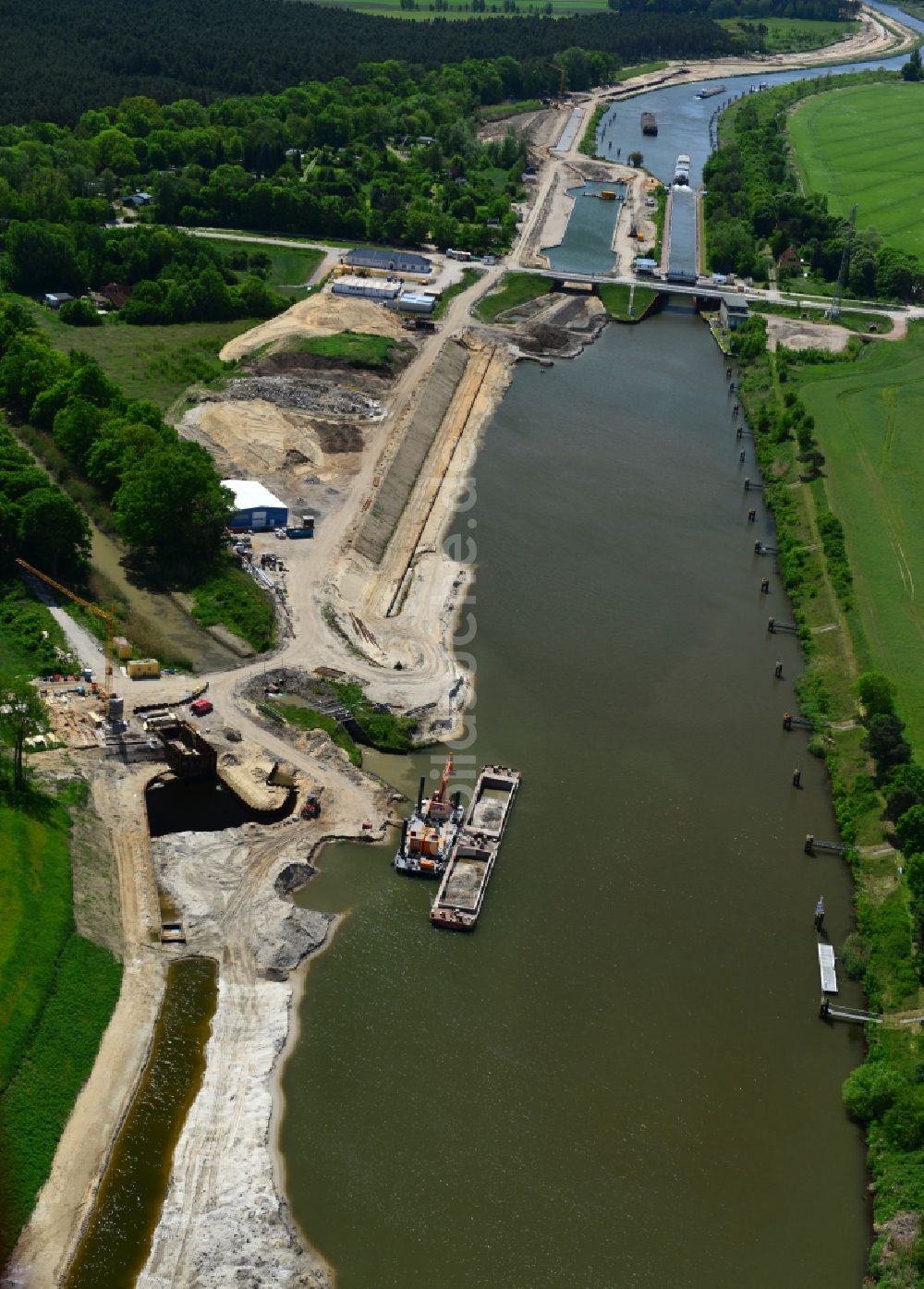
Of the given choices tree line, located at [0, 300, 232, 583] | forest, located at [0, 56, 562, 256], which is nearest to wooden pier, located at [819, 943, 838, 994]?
tree line, located at [0, 300, 232, 583]

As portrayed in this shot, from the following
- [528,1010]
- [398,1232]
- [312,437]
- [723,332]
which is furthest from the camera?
[723,332]

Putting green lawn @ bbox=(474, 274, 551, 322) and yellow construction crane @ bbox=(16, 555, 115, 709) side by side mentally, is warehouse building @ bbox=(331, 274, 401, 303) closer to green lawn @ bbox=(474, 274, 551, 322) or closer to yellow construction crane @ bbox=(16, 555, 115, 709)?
green lawn @ bbox=(474, 274, 551, 322)

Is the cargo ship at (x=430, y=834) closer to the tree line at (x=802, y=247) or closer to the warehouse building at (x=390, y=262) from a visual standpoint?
the warehouse building at (x=390, y=262)

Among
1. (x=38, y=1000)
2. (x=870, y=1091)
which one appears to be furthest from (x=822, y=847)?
(x=38, y=1000)

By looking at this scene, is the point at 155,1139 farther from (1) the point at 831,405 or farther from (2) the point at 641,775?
(1) the point at 831,405

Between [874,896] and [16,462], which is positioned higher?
[16,462]

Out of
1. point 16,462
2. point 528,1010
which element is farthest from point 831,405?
point 528,1010

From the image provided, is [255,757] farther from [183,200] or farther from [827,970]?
[183,200]
